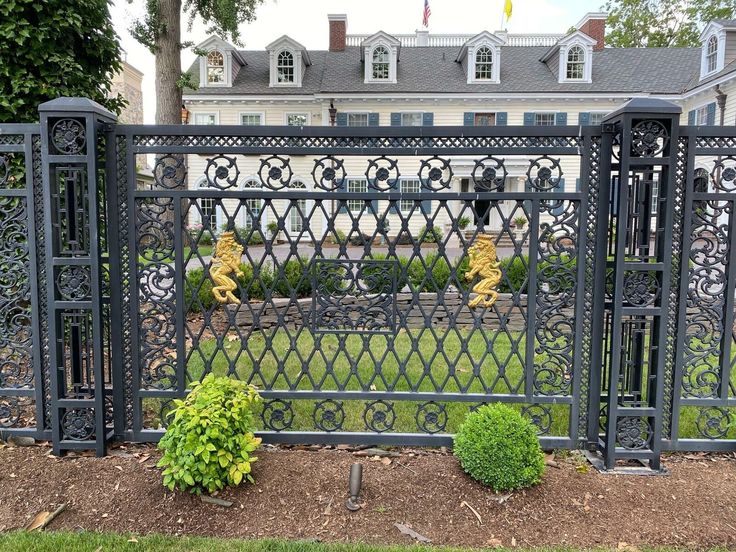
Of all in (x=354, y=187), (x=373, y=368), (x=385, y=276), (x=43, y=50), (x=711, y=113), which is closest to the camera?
(x=385, y=276)

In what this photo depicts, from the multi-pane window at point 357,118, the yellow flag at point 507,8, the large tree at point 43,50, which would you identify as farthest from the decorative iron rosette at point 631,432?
the yellow flag at point 507,8

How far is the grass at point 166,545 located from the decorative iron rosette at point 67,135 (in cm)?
192

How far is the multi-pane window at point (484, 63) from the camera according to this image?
1914cm

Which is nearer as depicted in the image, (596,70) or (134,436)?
(134,436)

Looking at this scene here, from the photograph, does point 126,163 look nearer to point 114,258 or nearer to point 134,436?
point 114,258

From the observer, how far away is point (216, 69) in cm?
1962

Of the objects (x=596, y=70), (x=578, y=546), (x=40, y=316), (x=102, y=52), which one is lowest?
(x=578, y=546)

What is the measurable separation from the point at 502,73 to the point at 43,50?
62.4ft

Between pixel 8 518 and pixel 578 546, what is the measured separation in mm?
2656

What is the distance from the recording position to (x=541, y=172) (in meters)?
2.78

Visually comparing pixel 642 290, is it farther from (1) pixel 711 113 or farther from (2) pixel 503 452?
(1) pixel 711 113

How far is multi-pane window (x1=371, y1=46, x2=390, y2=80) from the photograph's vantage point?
63.5ft

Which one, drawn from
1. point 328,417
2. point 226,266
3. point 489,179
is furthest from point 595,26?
point 328,417

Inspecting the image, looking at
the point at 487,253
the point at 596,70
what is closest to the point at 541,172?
the point at 487,253
